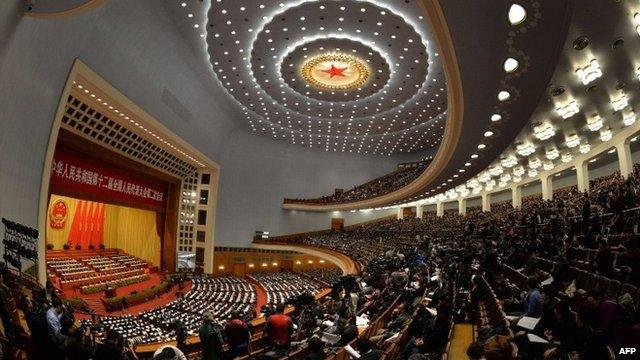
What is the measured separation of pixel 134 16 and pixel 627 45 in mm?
13667

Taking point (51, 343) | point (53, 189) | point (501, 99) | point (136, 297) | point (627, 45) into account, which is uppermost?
point (627, 45)

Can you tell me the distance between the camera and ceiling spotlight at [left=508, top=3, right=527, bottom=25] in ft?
12.5

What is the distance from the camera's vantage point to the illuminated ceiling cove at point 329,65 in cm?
1408

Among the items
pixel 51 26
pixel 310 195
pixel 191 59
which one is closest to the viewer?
pixel 51 26

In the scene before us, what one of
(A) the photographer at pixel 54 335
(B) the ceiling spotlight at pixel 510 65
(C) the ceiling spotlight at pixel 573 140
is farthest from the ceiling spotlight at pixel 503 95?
(C) the ceiling spotlight at pixel 573 140

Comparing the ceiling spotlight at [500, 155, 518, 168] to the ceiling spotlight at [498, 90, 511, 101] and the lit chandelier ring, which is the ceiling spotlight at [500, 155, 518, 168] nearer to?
the lit chandelier ring

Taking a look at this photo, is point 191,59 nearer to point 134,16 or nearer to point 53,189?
point 134,16

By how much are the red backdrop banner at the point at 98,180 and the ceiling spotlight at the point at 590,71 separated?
1625 cm

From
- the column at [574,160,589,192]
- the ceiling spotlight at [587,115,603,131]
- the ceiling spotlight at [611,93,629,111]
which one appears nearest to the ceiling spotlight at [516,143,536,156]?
the ceiling spotlight at [587,115,603,131]

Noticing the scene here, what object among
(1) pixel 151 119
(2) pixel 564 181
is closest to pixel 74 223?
(1) pixel 151 119

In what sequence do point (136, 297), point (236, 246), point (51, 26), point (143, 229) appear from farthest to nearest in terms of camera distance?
point (236, 246), point (143, 229), point (136, 297), point (51, 26)

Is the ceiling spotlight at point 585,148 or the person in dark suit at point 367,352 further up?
the ceiling spotlight at point 585,148

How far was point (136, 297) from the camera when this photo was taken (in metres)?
→ 15.7

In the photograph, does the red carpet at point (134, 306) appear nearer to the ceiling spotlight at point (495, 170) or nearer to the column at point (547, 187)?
the ceiling spotlight at point (495, 170)
